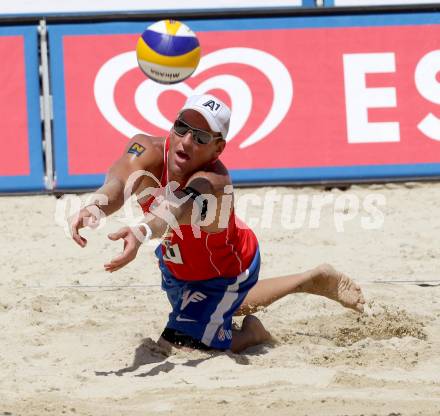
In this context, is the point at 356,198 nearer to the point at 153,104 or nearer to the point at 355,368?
the point at 153,104

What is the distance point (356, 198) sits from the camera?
8375 millimetres

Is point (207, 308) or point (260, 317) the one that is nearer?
point (207, 308)

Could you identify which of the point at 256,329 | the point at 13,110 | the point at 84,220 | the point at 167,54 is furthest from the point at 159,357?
the point at 13,110

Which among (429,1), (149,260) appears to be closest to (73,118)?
(149,260)

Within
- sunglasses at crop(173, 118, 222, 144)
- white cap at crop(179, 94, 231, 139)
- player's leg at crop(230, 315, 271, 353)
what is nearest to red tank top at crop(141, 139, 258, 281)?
sunglasses at crop(173, 118, 222, 144)

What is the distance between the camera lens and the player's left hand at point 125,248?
13.2 ft

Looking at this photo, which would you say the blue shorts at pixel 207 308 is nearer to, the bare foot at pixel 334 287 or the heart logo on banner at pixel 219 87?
the bare foot at pixel 334 287

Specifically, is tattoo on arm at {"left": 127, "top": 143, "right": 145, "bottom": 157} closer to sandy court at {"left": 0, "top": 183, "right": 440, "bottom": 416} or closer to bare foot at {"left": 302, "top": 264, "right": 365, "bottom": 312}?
sandy court at {"left": 0, "top": 183, "right": 440, "bottom": 416}

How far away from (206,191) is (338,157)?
13.7 feet

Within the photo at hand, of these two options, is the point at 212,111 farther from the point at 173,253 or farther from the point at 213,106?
the point at 173,253

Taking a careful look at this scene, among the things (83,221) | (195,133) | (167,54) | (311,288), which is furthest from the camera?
(167,54)

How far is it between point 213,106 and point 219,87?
3854mm

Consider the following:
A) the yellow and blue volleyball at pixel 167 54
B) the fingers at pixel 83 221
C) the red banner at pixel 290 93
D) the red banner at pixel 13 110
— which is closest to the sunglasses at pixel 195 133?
the fingers at pixel 83 221

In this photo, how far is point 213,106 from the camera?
4797 millimetres
